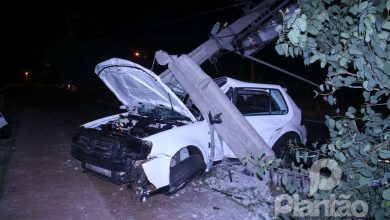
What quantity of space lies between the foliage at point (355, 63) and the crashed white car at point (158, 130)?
2.60m

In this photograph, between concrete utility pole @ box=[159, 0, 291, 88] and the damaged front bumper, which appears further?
concrete utility pole @ box=[159, 0, 291, 88]

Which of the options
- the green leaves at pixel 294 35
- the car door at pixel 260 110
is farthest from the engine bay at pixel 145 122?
the green leaves at pixel 294 35

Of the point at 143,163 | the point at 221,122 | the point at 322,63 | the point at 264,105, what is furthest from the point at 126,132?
the point at 322,63

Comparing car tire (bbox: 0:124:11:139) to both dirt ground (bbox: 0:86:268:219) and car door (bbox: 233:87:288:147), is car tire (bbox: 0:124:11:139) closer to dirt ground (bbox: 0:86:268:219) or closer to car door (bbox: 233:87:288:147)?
dirt ground (bbox: 0:86:268:219)

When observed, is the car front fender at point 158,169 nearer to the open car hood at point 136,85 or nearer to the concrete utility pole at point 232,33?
the open car hood at point 136,85

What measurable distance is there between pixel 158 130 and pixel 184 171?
88 cm

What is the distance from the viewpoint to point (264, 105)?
6.73m

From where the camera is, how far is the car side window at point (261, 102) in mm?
6603

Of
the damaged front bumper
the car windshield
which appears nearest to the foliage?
the damaged front bumper

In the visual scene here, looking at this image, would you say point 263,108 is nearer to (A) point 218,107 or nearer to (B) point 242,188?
(A) point 218,107

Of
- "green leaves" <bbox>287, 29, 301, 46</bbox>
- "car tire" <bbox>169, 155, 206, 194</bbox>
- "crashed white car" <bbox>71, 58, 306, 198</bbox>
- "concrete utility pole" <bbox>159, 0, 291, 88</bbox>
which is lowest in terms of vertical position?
"car tire" <bbox>169, 155, 206, 194</bbox>

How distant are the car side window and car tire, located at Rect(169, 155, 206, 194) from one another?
1684 millimetres

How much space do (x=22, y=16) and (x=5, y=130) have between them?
145 feet

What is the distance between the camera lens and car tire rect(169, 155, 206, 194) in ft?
16.6
